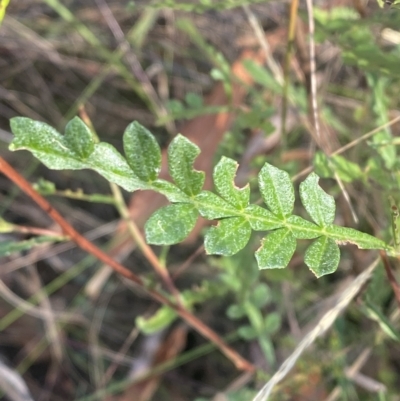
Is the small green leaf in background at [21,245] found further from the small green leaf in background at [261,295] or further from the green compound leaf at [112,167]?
the small green leaf in background at [261,295]

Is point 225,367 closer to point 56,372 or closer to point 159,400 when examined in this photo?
point 159,400

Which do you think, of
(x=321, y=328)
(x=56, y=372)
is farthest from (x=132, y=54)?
(x=321, y=328)

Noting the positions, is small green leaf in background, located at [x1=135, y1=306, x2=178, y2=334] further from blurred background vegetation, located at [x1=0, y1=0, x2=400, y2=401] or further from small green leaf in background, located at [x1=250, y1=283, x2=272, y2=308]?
small green leaf in background, located at [x1=250, y1=283, x2=272, y2=308]

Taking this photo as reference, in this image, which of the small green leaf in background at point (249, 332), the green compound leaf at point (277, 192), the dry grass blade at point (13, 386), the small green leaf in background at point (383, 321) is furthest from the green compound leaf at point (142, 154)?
the dry grass blade at point (13, 386)

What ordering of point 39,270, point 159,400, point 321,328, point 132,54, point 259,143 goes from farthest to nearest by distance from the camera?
point 39,270 < point 132,54 < point 159,400 < point 259,143 < point 321,328

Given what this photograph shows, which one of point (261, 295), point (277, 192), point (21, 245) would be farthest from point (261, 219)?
point (261, 295)

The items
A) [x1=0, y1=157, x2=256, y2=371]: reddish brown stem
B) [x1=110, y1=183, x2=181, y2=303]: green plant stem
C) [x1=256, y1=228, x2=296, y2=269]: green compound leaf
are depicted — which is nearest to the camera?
[x1=256, y1=228, x2=296, y2=269]: green compound leaf

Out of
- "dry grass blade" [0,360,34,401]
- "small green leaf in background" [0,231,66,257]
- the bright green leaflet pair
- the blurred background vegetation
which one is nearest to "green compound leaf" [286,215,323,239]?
the bright green leaflet pair

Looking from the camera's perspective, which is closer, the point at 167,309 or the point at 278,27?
the point at 167,309

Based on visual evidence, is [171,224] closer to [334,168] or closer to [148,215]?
[334,168]

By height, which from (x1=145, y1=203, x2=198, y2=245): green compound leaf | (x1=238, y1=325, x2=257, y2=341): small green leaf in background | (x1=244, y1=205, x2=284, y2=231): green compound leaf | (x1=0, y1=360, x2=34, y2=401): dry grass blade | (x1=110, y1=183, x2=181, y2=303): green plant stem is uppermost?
(x1=244, y1=205, x2=284, y2=231): green compound leaf
